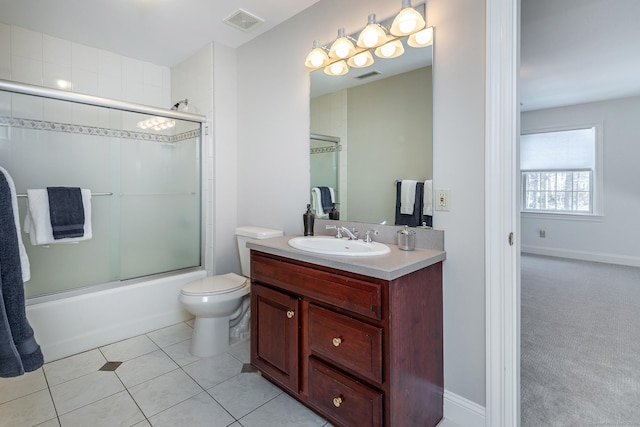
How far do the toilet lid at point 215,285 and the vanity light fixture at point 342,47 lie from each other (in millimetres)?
1621

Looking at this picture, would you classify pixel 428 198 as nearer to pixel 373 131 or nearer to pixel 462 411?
pixel 373 131

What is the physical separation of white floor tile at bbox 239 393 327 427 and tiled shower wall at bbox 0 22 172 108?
307 cm

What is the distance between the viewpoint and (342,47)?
1.88 m

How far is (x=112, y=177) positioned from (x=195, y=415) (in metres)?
1.93

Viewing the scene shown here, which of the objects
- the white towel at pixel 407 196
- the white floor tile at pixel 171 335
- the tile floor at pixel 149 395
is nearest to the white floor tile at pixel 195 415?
the tile floor at pixel 149 395

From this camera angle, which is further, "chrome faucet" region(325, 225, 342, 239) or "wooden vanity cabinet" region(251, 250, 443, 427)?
"chrome faucet" region(325, 225, 342, 239)

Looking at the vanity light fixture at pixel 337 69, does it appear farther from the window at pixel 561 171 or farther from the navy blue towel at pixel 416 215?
the window at pixel 561 171

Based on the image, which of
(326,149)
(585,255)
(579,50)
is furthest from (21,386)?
(585,255)

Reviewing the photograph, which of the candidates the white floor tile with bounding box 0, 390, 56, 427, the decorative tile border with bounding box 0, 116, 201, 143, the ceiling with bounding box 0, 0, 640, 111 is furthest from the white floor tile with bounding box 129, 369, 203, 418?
the ceiling with bounding box 0, 0, 640, 111

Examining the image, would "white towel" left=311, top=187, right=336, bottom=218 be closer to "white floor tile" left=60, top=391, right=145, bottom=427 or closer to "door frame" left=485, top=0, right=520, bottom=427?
"door frame" left=485, top=0, right=520, bottom=427

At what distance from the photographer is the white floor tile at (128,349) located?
2.12 meters

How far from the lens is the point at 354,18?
75.2 inches

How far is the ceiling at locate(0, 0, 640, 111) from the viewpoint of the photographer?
87.4 inches

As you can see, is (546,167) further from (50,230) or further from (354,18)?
(50,230)
